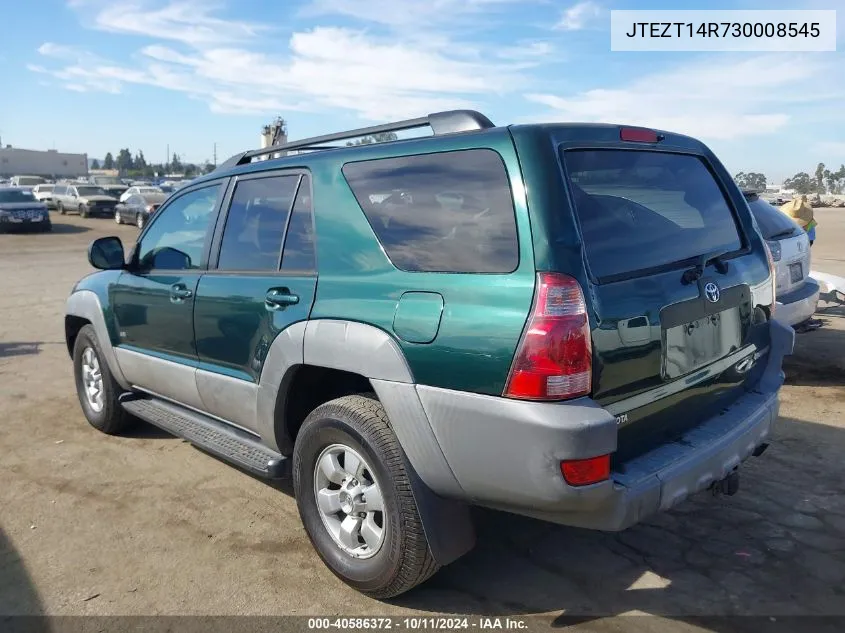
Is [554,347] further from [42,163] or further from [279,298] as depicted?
[42,163]

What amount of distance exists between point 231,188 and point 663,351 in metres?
2.49

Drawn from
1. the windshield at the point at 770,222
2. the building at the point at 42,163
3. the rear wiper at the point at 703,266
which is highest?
the building at the point at 42,163

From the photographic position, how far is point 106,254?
4.53 metres

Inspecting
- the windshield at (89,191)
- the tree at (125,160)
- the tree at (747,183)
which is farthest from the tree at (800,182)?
the tree at (125,160)

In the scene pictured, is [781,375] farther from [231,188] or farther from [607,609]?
[231,188]

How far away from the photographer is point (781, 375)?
3.47 metres

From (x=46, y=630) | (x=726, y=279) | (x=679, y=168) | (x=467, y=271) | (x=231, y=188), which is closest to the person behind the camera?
(x=467, y=271)

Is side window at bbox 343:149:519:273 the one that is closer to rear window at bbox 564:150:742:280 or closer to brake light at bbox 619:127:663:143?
rear window at bbox 564:150:742:280

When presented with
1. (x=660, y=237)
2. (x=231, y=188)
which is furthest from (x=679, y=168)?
(x=231, y=188)

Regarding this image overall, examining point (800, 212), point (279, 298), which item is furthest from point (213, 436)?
point (800, 212)

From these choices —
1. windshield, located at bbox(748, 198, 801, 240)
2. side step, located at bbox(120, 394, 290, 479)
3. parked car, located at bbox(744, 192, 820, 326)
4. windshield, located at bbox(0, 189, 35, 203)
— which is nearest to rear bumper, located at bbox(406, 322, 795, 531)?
side step, located at bbox(120, 394, 290, 479)

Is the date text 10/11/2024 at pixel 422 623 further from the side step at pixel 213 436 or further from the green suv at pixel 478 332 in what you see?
the side step at pixel 213 436

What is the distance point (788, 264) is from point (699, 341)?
3928mm

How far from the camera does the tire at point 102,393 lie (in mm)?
4941
